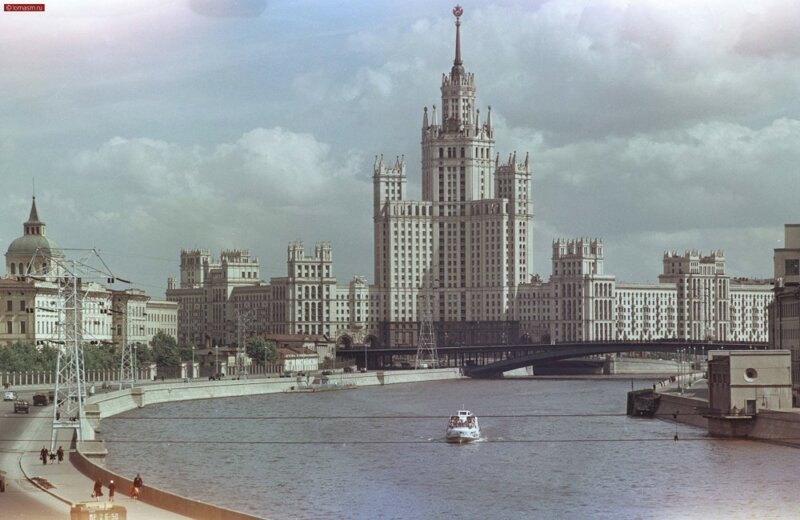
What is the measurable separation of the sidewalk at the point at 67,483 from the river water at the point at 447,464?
4653 mm

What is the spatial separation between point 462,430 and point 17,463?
112ft

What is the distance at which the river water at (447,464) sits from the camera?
70.7 metres

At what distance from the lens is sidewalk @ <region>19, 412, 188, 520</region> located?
188 ft

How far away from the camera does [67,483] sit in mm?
66125

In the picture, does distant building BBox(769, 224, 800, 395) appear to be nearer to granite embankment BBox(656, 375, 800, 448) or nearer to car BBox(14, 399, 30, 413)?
granite embankment BBox(656, 375, 800, 448)

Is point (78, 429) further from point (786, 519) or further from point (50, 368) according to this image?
point (50, 368)

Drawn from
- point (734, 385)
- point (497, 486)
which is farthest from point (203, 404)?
point (497, 486)

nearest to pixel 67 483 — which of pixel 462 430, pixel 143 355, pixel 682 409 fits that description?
pixel 462 430

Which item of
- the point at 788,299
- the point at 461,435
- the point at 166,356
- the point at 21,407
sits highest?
the point at 788,299

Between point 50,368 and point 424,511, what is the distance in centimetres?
9483

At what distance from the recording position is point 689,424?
113 m

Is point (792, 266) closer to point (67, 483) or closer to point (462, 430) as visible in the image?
point (462, 430)

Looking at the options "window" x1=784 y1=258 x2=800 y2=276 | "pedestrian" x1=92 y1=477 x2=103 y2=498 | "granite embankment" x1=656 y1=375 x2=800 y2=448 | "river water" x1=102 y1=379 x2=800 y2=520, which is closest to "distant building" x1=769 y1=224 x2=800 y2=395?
"window" x1=784 y1=258 x2=800 y2=276

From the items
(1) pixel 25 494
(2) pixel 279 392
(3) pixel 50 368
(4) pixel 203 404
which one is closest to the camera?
(1) pixel 25 494
